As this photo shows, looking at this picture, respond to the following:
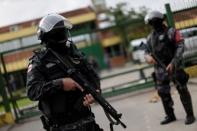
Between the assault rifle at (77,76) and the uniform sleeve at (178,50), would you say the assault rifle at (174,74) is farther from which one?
the assault rifle at (77,76)

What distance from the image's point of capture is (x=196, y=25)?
12008 mm

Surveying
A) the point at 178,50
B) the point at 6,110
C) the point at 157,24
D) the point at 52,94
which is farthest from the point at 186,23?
the point at 52,94

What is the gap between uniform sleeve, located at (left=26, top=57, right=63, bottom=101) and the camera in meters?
4.70

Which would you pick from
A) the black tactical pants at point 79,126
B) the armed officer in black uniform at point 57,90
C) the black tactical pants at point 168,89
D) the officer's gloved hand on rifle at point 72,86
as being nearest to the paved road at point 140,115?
the black tactical pants at point 168,89

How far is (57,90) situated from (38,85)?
178 mm

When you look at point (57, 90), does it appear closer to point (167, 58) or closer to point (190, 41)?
point (167, 58)

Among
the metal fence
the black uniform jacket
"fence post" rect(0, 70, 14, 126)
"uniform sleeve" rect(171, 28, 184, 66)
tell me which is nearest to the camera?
the black uniform jacket

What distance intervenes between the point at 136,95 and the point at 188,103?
5759 mm

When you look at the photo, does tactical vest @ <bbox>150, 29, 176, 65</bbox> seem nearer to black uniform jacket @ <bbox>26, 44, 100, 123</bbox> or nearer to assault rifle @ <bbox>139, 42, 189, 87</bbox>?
assault rifle @ <bbox>139, 42, 189, 87</bbox>

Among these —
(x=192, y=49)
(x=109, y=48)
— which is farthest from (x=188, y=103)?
(x=109, y=48)

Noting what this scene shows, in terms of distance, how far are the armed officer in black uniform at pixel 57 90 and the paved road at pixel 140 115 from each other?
3413 millimetres

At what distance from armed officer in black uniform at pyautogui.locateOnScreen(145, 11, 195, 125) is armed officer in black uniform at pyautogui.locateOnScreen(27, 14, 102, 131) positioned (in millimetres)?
3296

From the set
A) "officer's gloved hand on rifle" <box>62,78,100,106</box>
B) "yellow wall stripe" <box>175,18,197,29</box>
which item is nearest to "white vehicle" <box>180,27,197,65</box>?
"yellow wall stripe" <box>175,18,197,29</box>

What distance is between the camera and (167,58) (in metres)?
8.37
